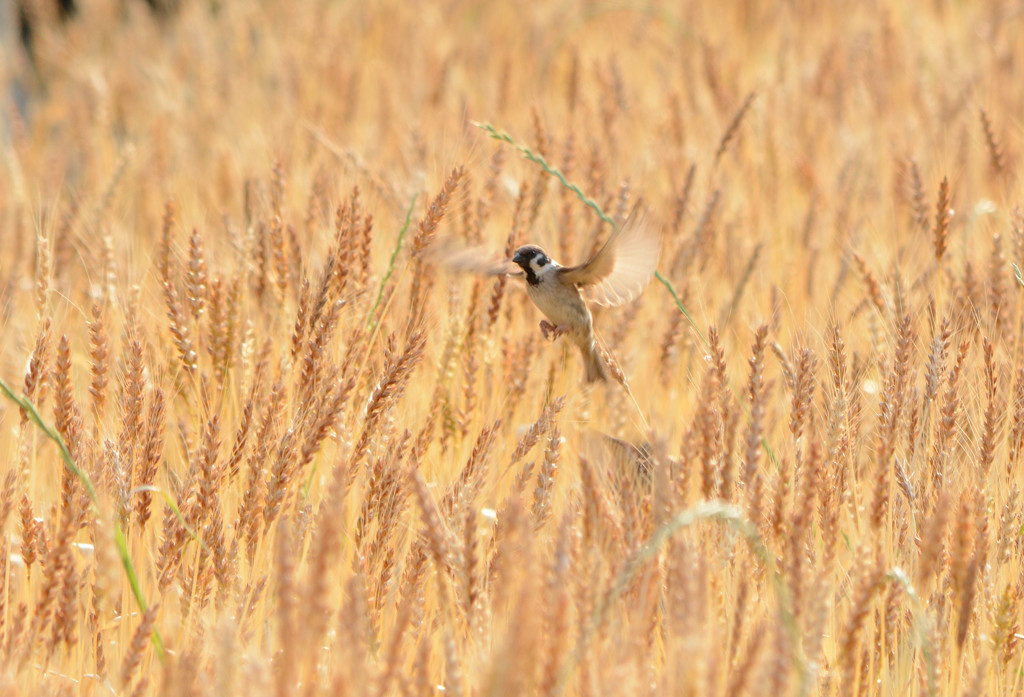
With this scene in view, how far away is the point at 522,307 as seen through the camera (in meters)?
2.91

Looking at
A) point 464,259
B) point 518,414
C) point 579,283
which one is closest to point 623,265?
point 579,283

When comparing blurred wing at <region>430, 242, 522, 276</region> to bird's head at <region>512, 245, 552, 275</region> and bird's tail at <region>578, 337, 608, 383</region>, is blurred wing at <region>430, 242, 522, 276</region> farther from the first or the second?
bird's tail at <region>578, 337, 608, 383</region>

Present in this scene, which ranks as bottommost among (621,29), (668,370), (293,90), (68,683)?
(68,683)

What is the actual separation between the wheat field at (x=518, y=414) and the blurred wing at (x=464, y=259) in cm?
1

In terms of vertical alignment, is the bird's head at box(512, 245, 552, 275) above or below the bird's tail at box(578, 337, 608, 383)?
above

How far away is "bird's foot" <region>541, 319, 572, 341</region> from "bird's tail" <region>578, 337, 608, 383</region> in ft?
0.20

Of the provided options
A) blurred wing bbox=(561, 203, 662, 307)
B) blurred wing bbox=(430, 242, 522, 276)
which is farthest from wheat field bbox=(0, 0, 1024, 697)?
blurred wing bbox=(561, 203, 662, 307)

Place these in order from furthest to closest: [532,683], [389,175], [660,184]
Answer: [660,184], [389,175], [532,683]

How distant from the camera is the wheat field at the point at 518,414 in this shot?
4.56 feet

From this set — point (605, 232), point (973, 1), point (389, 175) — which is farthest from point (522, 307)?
point (973, 1)

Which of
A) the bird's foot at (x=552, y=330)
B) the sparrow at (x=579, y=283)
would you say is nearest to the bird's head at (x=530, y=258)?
the sparrow at (x=579, y=283)

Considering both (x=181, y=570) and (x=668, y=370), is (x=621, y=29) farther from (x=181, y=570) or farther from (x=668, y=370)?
(x=181, y=570)

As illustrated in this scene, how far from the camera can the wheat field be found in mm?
1391

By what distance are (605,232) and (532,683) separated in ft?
5.59
